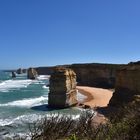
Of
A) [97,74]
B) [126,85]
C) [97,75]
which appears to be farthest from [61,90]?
[97,75]

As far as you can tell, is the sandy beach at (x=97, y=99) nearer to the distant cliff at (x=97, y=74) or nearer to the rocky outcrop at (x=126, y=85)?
the rocky outcrop at (x=126, y=85)

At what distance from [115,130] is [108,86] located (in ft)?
207

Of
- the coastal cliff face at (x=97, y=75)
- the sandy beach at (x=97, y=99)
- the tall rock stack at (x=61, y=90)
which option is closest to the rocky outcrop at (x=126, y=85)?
the sandy beach at (x=97, y=99)

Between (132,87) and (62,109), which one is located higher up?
(132,87)

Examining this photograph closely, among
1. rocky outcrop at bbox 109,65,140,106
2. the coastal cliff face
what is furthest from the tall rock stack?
the coastal cliff face

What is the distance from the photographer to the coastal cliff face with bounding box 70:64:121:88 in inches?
2906

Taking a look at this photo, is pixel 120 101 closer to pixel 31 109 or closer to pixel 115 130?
pixel 31 109

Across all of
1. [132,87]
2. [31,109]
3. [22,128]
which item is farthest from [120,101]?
[22,128]

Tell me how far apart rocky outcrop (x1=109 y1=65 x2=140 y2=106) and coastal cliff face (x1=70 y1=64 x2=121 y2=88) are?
110 feet

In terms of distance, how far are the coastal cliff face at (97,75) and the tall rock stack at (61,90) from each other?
33.5m

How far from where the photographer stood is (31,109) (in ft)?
120

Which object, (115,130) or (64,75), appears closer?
(115,130)

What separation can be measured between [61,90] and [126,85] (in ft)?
25.5

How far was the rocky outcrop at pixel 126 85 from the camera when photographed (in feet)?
116
